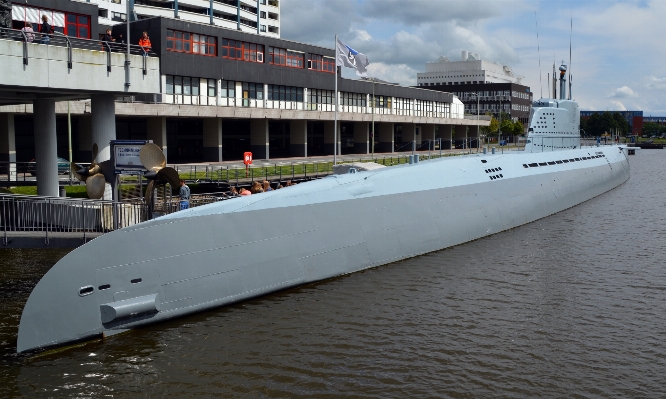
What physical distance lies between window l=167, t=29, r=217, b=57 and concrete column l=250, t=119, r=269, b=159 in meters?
8.19

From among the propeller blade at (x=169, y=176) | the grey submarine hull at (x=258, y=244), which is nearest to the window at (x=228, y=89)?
the grey submarine hull at (x=258, y=244)

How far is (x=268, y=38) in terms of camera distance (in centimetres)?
5572

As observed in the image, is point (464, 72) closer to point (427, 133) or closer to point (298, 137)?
point (427, 133)

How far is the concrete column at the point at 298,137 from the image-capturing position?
61.7m

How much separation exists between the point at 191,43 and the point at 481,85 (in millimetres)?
96541

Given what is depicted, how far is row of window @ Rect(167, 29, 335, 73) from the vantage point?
48188 millimetres

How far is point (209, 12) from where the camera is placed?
93750 mm

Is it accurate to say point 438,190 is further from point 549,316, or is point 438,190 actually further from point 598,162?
point 598,162

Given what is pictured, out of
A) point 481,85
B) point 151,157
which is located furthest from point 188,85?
point 481,85

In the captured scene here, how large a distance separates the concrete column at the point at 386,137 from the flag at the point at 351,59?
40.5 metres

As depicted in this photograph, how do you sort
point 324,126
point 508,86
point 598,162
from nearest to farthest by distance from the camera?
1. point 598,162
2. point 324,126
3. point 508,86

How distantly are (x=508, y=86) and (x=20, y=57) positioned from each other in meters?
127

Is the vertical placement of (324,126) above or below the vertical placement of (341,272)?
above

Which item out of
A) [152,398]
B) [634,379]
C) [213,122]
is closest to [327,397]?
[152,398]
